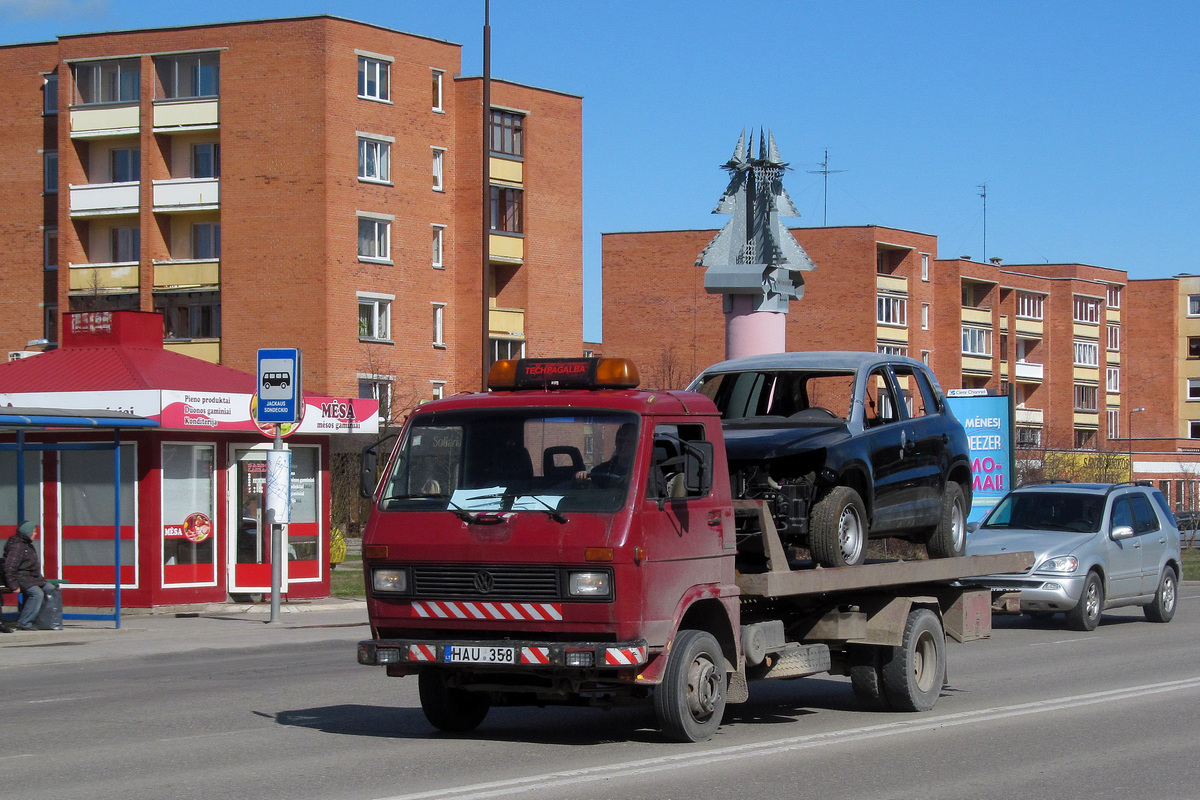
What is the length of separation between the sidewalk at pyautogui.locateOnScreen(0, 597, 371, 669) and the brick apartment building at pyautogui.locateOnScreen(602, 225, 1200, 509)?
55432 mm

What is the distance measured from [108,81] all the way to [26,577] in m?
40.6

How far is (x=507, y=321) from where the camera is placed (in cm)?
5959

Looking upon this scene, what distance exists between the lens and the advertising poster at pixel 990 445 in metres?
32.7

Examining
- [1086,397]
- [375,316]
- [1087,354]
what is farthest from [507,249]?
[1087,354]

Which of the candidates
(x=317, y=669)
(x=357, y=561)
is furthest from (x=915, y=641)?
(x=357, y=561)

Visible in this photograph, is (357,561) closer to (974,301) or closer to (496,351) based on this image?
(496,351)

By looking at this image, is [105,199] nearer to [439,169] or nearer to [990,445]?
[439,169]

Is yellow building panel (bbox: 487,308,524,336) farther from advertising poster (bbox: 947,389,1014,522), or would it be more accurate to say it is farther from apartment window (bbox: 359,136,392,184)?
advertising poster (bbox: 947,389,1014,522)

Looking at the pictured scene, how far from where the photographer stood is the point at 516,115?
195 feet

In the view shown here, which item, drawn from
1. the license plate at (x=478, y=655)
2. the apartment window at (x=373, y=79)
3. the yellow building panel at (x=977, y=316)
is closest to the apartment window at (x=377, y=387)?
the apartment window at (x=373, y=79)

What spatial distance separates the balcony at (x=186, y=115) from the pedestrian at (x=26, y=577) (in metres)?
37.0

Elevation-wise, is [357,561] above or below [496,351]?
below

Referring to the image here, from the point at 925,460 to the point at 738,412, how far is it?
165 centimetres

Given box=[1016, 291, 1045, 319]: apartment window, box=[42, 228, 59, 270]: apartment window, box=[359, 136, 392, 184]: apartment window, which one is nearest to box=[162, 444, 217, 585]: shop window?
box=[359, 136, 392, 184]: apartment window
